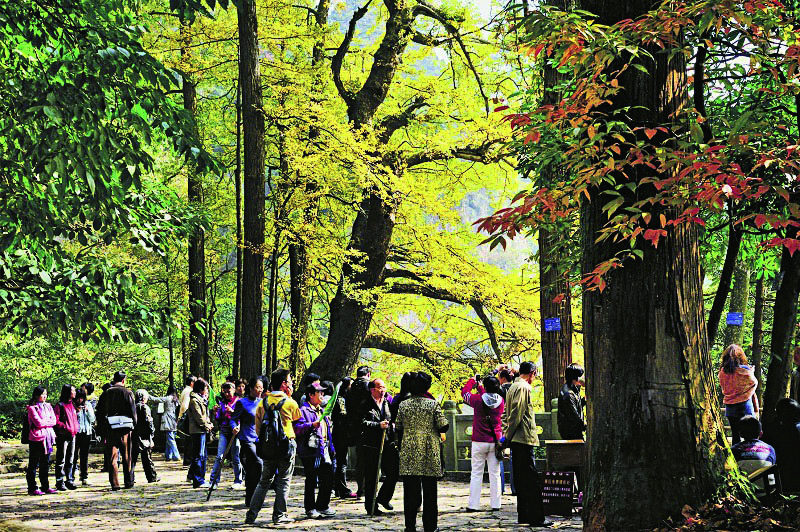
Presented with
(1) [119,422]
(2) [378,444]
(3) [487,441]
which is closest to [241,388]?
(1) [119,422]

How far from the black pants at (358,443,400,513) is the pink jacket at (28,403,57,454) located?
6.41m

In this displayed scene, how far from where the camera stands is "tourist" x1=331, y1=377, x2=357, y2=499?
13902mm

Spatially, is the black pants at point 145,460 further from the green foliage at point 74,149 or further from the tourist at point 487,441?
the tourist at point 487,441

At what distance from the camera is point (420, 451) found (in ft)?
33.9

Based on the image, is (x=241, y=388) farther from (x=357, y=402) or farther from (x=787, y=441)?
(x=787, y=441)

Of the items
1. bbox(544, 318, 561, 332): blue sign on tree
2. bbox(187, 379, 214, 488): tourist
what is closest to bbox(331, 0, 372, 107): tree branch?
bbox(187, 379, 214, 488): tourist

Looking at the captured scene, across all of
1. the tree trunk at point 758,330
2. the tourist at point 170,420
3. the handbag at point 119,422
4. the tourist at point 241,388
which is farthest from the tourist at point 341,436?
the tree trunk at point 758,330

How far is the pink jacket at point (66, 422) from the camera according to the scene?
16.7 m

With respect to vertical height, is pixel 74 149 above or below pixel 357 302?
above

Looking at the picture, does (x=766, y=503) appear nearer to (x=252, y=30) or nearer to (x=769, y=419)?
(x=769, y=419)

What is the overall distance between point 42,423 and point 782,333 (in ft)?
40.5

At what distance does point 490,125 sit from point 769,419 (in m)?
13.5

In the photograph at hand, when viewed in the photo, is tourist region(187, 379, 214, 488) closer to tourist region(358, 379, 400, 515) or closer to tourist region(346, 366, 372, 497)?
tourist region(346, 366, 372, 497)

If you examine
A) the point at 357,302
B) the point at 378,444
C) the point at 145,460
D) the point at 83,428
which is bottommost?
the point at 145,460
